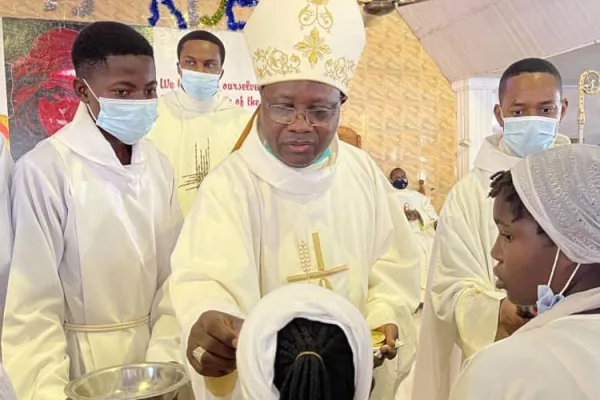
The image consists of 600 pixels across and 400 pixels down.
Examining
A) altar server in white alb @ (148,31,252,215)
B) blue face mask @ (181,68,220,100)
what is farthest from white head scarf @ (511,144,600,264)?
blue face mask @ (181,68,220,100)

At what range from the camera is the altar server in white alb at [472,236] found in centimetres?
253

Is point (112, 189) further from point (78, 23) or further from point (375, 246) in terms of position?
point (78, 23)

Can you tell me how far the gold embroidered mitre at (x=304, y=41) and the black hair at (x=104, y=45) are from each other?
2.03ft

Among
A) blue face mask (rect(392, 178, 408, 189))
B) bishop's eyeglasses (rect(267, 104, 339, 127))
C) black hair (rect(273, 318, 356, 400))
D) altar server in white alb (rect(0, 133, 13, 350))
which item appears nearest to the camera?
black hair (rect(273, 318, 356, 400))

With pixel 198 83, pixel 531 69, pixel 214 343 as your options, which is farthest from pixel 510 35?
pixel 214 343

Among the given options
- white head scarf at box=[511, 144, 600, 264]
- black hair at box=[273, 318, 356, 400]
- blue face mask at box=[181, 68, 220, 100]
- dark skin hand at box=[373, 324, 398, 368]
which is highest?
blue face mask at box=[181, 68, 220, 100]

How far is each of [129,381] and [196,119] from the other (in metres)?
2.45

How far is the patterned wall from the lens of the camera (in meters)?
7.95

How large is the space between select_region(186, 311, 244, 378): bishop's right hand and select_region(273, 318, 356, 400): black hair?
0.33 m

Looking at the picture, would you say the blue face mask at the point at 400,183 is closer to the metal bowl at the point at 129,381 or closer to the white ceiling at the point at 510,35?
the white ceiling at the point at 510,35

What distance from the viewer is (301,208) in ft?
6.84

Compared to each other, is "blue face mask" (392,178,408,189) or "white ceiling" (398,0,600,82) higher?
"white ceiling" (398,0,600,82)

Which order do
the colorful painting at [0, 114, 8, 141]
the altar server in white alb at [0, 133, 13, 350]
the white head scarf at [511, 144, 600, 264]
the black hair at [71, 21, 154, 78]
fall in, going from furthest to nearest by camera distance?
the colorful painting at [0, 114, 8, 141]
the black hair at [71, 21, 154, 78]
the altar server in white alb at [0, 133, 13, 350]
the white head scarf at [511, 144, 600, 264]

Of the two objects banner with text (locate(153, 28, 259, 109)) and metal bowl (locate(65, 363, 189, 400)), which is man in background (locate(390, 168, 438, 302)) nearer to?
banner with text (locate(153, 28, 259, 109))
